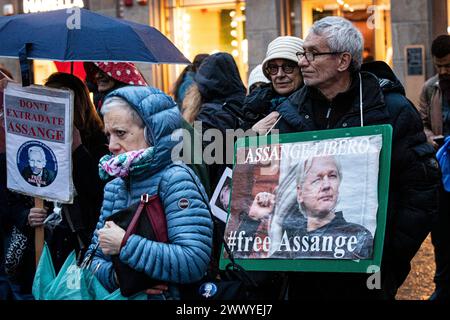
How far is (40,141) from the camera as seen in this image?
5.34m

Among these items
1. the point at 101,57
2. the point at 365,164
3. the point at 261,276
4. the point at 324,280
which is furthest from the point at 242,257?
the point at 101,57

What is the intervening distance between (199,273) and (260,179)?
488 millimetres

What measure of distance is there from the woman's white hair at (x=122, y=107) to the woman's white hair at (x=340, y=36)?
0.90m

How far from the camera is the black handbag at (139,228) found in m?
3.86

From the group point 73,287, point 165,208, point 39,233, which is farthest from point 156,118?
point 39,233

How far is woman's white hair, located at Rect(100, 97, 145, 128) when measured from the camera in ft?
13.4

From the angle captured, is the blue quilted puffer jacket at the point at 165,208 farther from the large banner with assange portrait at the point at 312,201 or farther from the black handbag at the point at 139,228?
the large banner with assange portrait at the point at 312,201

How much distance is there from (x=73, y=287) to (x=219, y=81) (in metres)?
2.61

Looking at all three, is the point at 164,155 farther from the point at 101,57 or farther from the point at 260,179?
the point at 101,57

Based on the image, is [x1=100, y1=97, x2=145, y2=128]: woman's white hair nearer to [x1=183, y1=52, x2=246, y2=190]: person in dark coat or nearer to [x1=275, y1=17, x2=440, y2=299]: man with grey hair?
[x1=275, y1=17, x2=440, y2=299]: man with grey hair

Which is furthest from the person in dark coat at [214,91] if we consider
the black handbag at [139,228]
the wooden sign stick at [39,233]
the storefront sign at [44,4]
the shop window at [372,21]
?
the storefront sign at [44,4]

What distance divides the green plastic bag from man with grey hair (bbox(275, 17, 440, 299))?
854mm

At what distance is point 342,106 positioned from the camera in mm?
4148

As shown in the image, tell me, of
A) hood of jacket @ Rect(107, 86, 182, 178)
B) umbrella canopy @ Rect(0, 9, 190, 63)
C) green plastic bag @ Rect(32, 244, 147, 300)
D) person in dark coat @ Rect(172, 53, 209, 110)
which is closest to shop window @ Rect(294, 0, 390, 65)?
person in dark coat @ Rect(172, 53, 209, 110)
